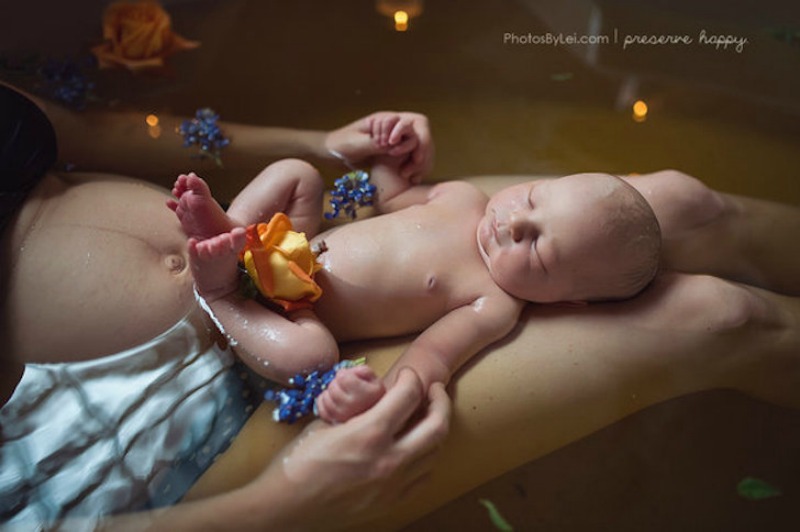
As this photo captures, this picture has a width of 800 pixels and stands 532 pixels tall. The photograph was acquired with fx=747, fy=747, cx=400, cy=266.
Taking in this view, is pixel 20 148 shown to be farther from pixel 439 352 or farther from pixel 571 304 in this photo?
pixel 571 304

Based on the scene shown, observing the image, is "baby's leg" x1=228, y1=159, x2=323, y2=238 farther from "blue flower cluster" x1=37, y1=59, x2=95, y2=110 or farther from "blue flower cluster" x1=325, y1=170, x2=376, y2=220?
"blue flower cluster" x1=37, y1=59, x2=95, y2=110

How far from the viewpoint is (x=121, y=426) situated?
3.11 ft

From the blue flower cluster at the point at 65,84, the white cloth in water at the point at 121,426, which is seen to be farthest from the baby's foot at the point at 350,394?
the blue flower cluster at the point at 65,84

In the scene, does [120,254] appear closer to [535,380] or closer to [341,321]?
[341,321]

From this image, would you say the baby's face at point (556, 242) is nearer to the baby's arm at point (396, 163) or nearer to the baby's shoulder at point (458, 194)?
the baby's shoulder at point (458, 194)

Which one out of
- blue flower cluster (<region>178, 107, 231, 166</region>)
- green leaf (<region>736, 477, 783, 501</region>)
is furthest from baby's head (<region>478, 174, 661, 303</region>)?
blue flower cluster (<region>178, 107, 231, 166</region>)

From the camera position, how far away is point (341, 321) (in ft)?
3.35

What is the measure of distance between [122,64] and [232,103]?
8.5 inches

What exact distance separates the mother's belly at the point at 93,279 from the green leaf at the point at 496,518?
488mm

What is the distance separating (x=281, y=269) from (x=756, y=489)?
29.5 inches

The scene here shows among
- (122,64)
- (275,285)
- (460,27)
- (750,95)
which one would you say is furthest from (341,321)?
(750,95)

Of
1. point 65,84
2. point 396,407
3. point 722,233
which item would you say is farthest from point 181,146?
point 722,233

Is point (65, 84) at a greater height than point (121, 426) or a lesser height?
greater

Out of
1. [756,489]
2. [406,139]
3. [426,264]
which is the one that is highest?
[406,139]
